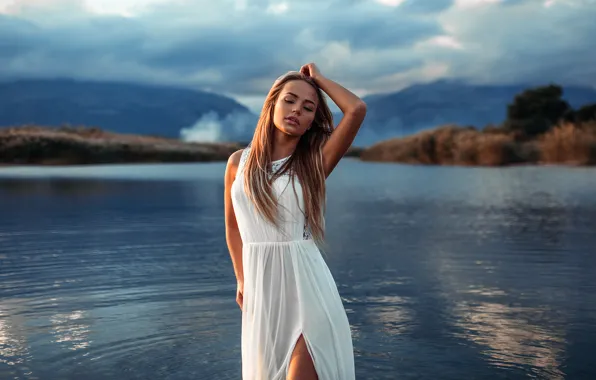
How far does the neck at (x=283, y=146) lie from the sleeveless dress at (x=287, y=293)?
39mm

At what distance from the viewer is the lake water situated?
5629 mm

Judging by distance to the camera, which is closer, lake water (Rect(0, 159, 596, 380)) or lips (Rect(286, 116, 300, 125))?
lips (Rect(286, 116, 300, 125))

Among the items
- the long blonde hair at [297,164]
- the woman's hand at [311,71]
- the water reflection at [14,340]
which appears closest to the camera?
the long blonde hair at [297,164]

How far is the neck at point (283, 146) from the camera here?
386cm

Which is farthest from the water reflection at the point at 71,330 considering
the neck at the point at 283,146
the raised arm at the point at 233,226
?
the neck at the point at 283,146

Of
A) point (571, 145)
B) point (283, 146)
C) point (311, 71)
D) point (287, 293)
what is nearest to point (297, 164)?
point (283, 146)

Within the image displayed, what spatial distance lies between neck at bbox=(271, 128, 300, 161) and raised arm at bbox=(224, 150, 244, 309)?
186 millimetres

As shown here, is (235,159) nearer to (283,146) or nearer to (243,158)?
(243,158)

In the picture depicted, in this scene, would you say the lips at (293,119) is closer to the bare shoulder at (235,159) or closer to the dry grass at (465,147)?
the bare shoulder at (235,159)

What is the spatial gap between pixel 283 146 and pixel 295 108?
198mm

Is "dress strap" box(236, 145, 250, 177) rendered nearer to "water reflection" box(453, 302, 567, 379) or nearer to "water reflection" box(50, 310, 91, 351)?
"water reflection" box(453, 302, 567, 379)

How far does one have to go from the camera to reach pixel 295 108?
3.74 metres

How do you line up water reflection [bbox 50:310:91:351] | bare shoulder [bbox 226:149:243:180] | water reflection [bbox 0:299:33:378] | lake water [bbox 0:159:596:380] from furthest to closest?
water reflection [bbox 50:310:91:351], lake water [bbox 0:159:596:380], water reflection [bbox 0:299:33:378], bare shoulder [bbox 226:149:243:180]

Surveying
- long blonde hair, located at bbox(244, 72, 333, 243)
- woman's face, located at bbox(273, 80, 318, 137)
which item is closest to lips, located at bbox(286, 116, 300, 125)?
woman's face, located at bbox(273, 80, 318, 137)
